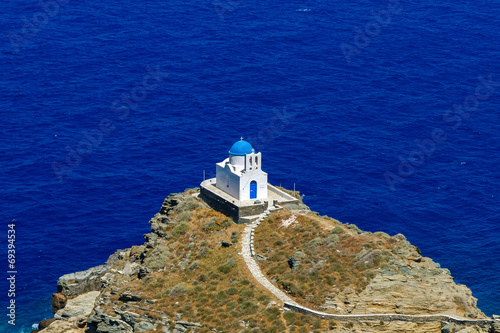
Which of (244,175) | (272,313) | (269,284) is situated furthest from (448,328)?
(244,175)

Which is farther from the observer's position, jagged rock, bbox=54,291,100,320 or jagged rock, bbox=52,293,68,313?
jagged rock, bbox=52,293,68,313

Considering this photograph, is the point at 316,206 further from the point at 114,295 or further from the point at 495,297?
the point at 114,295

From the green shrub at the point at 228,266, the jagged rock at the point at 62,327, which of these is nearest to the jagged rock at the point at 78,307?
the jagged rock at the point at 62,327

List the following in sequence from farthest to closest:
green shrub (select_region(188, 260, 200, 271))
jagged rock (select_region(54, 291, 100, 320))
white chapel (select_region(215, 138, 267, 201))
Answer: jagged rock (select_region(54, 291, 100, 320)), white chapel (select_region(215, 138, 267, 201)), green shrub (select_region(188, 260, 200, 271))

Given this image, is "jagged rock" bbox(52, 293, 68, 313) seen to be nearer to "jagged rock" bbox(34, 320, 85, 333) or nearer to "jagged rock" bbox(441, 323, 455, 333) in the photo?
"jagged rock" bbox(34, 320, 85, 333)

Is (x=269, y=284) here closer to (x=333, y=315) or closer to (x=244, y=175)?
(x=333, y=315)

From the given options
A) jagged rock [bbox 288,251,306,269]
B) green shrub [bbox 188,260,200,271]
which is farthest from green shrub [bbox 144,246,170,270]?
jagged rock [bbox 288,251,306,269]
